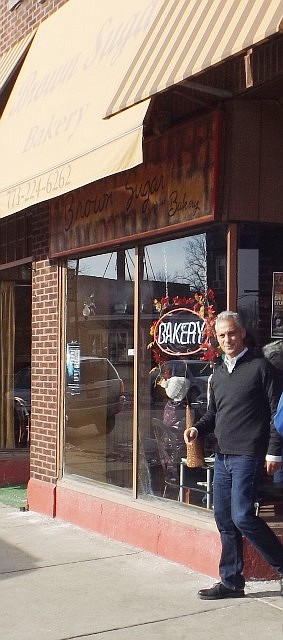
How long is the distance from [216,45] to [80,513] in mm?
4397

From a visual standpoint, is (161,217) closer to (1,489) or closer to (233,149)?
(233,149)

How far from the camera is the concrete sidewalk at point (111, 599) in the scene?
199 inches

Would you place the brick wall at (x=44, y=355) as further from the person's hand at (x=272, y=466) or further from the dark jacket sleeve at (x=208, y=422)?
the person's hand at (x=272, y=466)

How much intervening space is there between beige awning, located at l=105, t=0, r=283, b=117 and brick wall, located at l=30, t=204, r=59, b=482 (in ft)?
9.81

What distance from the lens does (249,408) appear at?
535cm

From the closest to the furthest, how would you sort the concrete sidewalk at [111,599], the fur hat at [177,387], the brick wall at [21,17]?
the concrete sidewalk at [111,599]
the fur hat at [177,387]
the brick wall at [21,17]

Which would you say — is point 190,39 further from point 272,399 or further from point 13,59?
point 13,59

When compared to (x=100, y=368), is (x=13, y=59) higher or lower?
higher

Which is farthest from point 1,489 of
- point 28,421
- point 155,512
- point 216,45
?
point 216,45

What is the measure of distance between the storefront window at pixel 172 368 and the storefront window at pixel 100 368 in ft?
0.78

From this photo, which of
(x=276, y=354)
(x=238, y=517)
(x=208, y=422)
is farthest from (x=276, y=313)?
(x=238, y=517)

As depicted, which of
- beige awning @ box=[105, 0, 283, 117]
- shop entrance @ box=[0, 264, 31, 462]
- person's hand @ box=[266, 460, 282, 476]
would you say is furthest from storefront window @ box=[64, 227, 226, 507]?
shop entrance @ box=[0, 264, 31, 462]

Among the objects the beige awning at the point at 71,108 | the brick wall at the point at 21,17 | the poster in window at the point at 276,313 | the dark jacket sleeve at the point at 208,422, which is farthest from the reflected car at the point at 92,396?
the brick wall at the point at 21,17

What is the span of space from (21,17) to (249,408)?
590 centimetres
